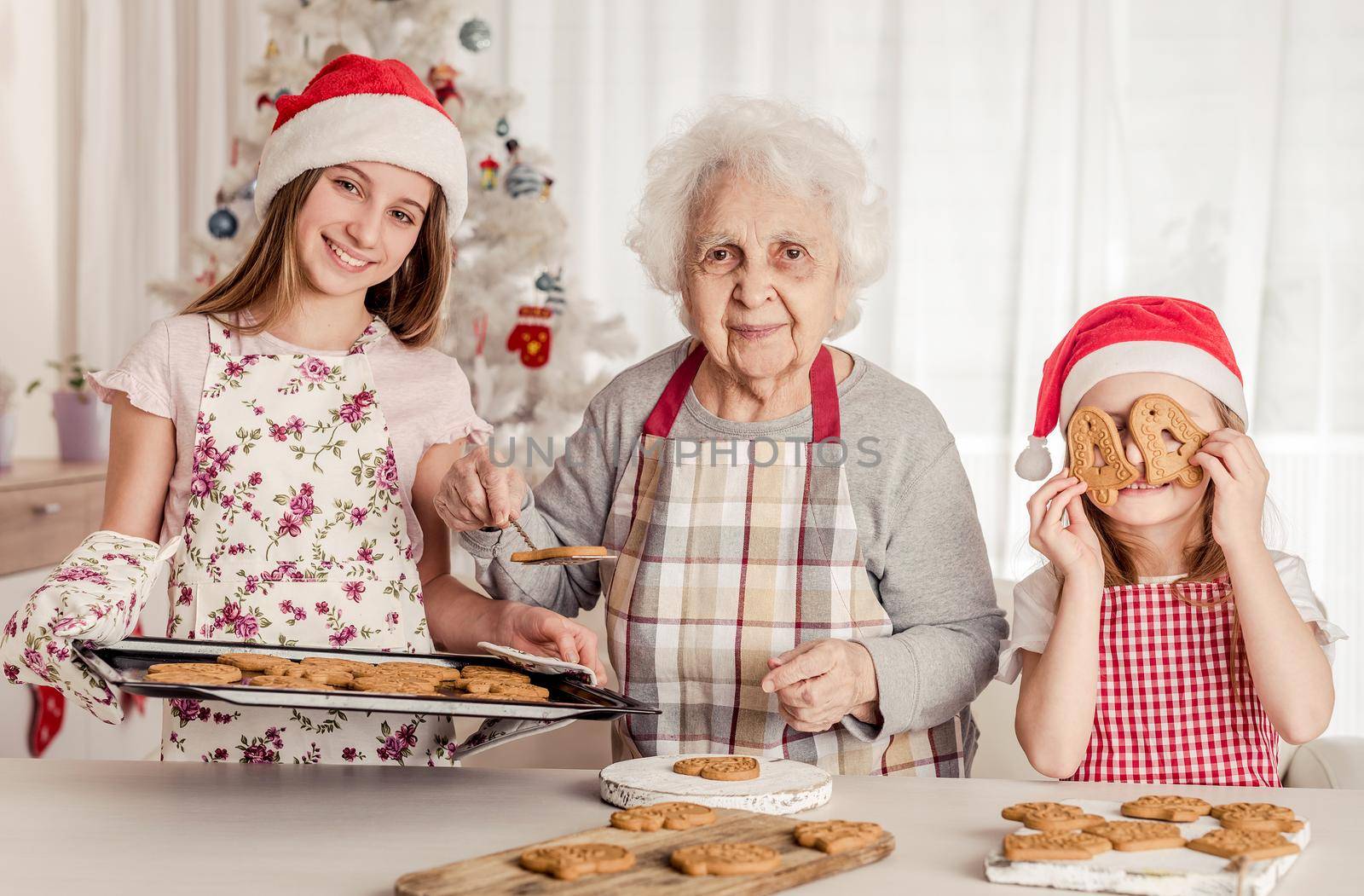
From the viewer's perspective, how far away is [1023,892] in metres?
0.90

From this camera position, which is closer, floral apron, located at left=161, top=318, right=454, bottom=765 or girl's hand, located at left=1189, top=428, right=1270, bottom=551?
girl's hand, located at left=1189, top=428, right=1270, bottom=551

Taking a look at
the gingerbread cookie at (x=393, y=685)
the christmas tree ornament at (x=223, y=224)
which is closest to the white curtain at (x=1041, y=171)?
the christmas tree ornament at (x=223, y=224)

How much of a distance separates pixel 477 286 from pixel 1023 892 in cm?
317

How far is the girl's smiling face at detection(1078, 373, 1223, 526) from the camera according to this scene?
1.51m

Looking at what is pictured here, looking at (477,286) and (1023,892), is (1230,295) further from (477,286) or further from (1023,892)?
(1023,892)

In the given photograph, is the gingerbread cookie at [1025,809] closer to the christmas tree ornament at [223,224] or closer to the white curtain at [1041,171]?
the christmas tree ornament at [223,224]

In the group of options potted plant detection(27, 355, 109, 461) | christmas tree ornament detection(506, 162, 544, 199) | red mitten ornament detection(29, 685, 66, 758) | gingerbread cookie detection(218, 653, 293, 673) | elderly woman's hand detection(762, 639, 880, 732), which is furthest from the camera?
potted plant detection(27, 355, 109, 461)

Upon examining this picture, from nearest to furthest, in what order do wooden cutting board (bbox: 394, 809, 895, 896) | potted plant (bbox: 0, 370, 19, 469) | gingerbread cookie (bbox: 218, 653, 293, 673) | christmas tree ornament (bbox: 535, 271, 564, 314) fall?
wooden cutting board (bbox: 394, 809, 895, 896) → gingerbread cookie (bbox: 218, 653, 293, 673) → potted plant (bbox: 0, 370, 19, 469) → christmas tree ornament (bbox: 535, 271, 564, 314)

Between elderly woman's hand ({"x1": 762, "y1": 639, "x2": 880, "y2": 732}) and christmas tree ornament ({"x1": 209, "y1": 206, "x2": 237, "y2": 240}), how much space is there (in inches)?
108

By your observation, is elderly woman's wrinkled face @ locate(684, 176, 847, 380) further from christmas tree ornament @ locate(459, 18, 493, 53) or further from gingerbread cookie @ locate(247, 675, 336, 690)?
christmas tree ornament @ locate(459, 18, 493, 53)

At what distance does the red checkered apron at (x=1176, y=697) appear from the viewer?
1494mm

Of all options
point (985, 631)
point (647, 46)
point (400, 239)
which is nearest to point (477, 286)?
point (647, 46)

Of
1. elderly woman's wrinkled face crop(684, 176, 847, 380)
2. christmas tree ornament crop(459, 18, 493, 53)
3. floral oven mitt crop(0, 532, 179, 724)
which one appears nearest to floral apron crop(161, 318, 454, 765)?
floral oven mitt crop(0, 532, 179, 724)

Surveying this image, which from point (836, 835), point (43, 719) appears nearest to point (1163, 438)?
point (836, 835)
